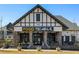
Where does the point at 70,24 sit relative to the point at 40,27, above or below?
above

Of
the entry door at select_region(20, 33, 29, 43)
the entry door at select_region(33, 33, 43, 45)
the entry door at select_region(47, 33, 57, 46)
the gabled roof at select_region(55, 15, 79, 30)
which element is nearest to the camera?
the entry door at select_region(47, 33, 57, 46)

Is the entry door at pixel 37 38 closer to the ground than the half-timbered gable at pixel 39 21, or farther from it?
closer to the ground

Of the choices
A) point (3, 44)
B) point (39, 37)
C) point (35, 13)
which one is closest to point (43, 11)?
point (35, 13)

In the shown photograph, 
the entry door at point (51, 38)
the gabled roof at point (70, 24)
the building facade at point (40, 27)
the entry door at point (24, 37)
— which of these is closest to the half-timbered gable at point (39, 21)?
the building facade at point (40, 27)

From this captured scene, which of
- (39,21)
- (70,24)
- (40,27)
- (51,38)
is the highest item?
(39,21)

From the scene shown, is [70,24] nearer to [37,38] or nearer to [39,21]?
[37,38]

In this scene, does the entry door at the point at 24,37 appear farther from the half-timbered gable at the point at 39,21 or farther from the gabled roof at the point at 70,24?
the gabled roof at the point at 70,24

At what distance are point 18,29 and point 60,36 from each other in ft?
12.9

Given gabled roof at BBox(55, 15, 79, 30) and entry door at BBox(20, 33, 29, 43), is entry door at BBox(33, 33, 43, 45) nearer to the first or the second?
entry door at BBox(20, 33, 29, 43)

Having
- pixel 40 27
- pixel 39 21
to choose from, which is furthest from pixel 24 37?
pixel 39 21

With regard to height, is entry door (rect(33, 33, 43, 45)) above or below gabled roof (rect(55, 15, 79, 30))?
below

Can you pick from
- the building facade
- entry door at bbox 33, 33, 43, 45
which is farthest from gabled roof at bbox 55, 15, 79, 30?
entry door at bbox 33, 33, 43, 45

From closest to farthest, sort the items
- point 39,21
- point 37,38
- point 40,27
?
1. point 40,27
2. point 39,21
3. point 37,38
